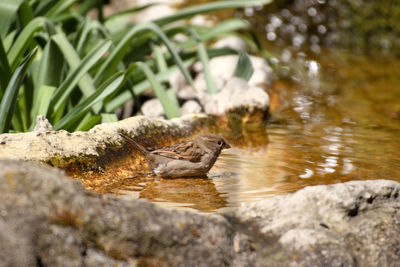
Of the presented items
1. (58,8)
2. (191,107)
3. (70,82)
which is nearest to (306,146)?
(191,107)

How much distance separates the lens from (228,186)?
116 inches

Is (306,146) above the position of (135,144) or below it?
below

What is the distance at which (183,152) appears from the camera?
311 cm

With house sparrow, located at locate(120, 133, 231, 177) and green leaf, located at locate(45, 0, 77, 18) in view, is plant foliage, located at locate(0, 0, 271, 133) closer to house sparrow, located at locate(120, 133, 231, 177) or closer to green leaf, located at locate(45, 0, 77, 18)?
green leaf, located at locate(45, 0, 77, 18)

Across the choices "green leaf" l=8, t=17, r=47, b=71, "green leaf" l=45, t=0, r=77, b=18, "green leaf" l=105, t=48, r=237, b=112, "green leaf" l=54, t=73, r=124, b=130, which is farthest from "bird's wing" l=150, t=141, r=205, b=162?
"green leaf" l=45, t=0, r=77, b=18

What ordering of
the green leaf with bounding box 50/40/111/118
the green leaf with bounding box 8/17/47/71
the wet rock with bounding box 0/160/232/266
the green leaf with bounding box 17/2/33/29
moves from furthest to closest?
the green leaf with bounding box 17/2/33/29 < the green leaf with bounding box 8/17/47/71 < the green leaf with bounding box 50/40/111/118 < the wet rock with bounding box 0/160/232/266

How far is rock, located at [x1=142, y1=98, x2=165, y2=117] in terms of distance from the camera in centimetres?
480

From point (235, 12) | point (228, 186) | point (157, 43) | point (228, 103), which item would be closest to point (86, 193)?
point (228, 186)

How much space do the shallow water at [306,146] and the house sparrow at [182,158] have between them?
0.18ft

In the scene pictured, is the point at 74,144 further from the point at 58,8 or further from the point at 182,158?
the point at 58,8

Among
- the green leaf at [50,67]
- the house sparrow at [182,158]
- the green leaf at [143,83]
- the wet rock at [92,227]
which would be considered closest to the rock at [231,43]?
the green leaf at [143,83]

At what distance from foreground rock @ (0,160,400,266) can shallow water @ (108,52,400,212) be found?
0.45m

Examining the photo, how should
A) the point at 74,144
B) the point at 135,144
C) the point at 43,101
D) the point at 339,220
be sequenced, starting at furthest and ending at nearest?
the point at 43,101 → the point at 135,144 → the point at 74,144 → the point at 339,220

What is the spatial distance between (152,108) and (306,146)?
153cm
